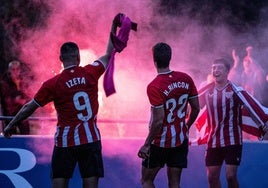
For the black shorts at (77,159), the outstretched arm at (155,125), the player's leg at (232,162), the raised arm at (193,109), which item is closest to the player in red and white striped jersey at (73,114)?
the black shorts at (77,159)

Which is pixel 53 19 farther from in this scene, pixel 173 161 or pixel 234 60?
pixel 173 161

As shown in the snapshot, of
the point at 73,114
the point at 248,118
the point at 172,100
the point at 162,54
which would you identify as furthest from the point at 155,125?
the point at 248,118

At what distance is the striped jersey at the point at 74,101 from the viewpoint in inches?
286

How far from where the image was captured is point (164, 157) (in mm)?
7660

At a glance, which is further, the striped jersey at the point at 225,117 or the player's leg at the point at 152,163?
the striped jersey at the point at 225,117

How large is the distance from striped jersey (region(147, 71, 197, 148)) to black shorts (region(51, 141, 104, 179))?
0.67 metres

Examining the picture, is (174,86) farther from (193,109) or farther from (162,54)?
(193,109)

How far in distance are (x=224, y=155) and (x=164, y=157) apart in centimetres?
114

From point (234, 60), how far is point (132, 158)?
4.30 m

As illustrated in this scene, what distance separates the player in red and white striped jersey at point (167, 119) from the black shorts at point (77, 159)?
46 cm

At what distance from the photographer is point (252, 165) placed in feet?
29.5

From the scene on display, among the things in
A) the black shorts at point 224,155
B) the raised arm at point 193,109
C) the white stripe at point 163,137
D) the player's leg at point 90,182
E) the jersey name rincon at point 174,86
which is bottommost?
the player's leg at point 90,182

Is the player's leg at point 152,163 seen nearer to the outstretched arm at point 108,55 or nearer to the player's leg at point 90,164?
the player's leg at point 90,164

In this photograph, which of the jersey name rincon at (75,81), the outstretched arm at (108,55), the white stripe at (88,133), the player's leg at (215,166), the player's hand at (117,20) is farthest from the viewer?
the player's leg at (215,166)
